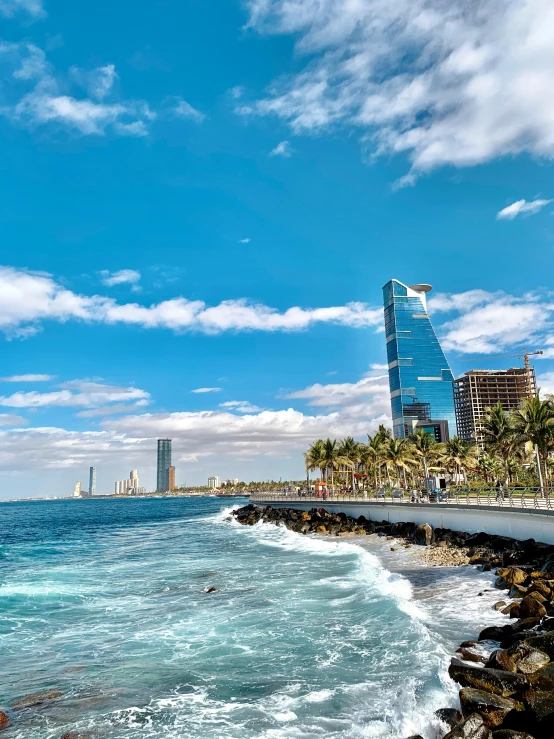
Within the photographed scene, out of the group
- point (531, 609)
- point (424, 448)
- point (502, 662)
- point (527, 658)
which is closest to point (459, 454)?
point (424, 448)

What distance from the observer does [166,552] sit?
48.8 metres

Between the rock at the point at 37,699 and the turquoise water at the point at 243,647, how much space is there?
12.6 inches

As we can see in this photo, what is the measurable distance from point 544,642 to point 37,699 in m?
13.8

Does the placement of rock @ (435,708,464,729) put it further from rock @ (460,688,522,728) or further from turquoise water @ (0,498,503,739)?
turquoise water @ (0,498,503,739)

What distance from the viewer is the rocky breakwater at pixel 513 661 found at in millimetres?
10641

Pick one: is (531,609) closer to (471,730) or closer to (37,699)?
(471,730)

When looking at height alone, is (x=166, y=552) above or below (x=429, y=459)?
below

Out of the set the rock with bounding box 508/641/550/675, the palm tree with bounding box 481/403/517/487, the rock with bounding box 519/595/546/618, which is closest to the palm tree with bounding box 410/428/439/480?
the palm tree with bounding box 481/403/517/487

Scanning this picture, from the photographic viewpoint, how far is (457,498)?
171ft

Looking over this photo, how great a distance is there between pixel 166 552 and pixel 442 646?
3618cm

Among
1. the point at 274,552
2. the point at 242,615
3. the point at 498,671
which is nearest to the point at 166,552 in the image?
the point at 274,552

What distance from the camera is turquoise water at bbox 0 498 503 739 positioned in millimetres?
13094

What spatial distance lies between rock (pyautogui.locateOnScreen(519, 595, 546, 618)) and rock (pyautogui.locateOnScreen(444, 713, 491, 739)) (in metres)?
8.10

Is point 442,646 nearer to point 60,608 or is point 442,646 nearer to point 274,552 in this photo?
point 60,608
